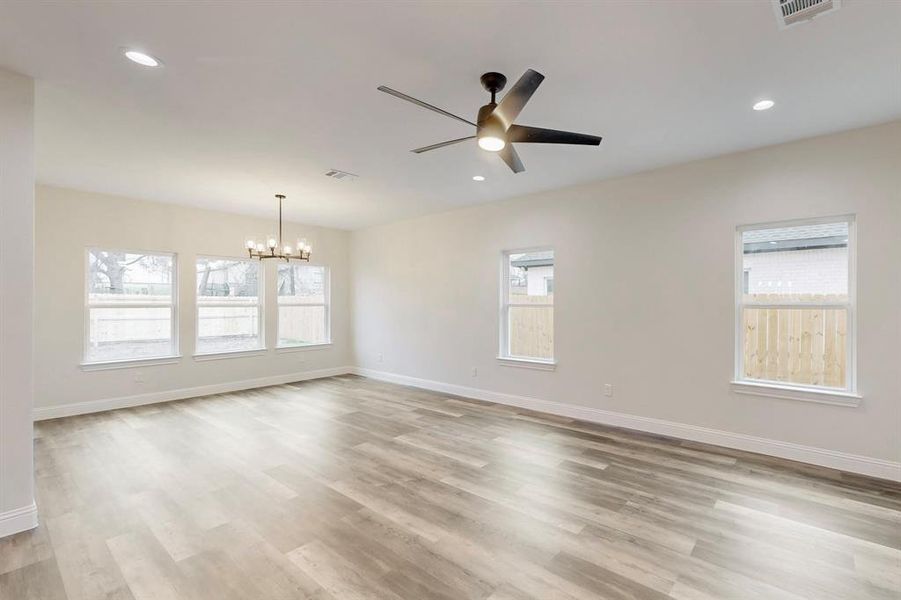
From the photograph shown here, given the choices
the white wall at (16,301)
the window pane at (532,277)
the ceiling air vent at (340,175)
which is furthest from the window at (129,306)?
the window pane at (532,277)

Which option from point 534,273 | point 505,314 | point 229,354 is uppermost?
point 534,273

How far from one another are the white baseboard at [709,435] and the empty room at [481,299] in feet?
0.09

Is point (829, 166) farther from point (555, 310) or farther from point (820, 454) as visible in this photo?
point (555, 310)

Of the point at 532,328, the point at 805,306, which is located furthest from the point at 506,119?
the point at 532,328

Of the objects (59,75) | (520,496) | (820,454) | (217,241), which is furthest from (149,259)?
(820,454)

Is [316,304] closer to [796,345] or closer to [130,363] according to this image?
[130,363]

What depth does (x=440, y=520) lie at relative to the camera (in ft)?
8.68

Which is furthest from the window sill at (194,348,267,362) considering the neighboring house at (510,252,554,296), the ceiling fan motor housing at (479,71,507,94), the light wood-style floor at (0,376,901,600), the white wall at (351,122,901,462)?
the ceiling fan motor housing at (479,71,507,94)

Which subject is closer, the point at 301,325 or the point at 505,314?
the point at 505,314

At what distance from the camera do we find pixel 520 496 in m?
2.96

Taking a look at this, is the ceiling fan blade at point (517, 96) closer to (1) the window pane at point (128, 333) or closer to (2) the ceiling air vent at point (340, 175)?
(2) the ceiling air vent at point (340, 175)

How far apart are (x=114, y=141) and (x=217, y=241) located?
114 inches

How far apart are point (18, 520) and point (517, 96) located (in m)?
3.86

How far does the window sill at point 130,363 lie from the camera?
521cm
